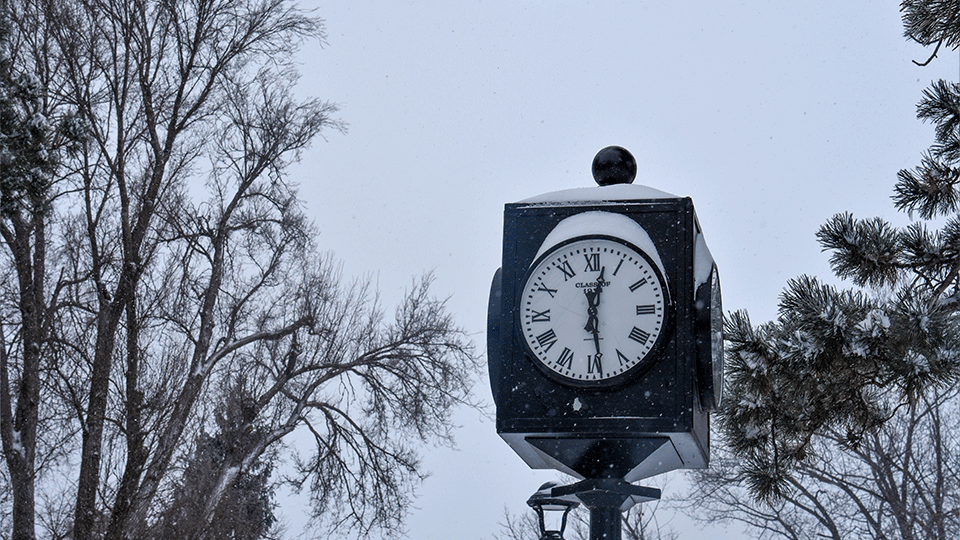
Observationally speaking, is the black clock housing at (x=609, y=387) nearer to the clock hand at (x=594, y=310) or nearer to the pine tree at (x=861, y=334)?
the clock hand at (x=594, y=310)

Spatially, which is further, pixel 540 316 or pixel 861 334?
pixel 861 334

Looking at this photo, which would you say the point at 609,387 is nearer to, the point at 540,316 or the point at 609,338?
the point at 609,338

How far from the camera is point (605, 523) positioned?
257cm

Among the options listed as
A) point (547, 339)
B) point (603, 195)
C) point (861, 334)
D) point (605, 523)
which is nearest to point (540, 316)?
point (547, 339)

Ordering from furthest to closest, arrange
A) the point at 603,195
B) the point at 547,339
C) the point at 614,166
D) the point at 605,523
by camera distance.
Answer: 1. the point at 614,166
2. the point at 603,195
3. the point at 547,339
4. the point at 605,523

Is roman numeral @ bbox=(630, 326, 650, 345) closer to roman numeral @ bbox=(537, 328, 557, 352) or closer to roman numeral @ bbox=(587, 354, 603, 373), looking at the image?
roman numeral @ bbox=(587, 354, 603, 373)

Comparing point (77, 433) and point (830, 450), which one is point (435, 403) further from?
point (830, 450)

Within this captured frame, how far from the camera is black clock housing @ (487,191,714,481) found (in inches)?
101

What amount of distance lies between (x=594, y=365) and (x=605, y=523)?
41 centimetres

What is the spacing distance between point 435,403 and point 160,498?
5412 millimetres

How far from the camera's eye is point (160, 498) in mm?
9438

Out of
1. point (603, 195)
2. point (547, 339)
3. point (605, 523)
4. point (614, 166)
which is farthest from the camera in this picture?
point (614, 166)

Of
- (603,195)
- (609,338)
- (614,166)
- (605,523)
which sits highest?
(614,166)

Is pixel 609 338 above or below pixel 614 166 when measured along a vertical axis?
below
